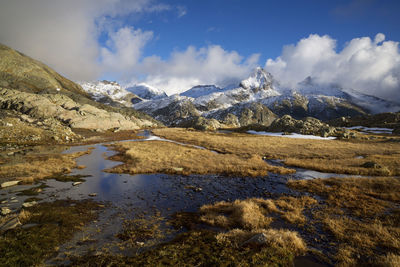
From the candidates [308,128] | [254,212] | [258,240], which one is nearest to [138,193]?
[254,212]

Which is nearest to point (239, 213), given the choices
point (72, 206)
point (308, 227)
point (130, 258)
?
point (308, 227)

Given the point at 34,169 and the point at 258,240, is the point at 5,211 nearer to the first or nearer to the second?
the point at 34,169

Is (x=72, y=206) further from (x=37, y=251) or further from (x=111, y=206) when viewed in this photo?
(x=37, y=251)

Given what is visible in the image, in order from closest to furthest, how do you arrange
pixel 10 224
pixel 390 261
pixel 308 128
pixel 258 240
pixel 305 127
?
pixel 390 261, pixel 258 240, pixel 10 224, pixel 308 128, pixel 305 127

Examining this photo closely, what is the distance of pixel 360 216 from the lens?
1326 centimetres

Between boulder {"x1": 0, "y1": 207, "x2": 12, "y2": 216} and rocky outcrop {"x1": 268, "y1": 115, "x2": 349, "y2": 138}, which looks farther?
rocky outcrop {"x1": 268, "y1": 115, "x2": 349, "y2": 138}

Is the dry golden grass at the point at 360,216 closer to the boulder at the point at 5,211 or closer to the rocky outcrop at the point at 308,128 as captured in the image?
the boulder at the point at 5,211

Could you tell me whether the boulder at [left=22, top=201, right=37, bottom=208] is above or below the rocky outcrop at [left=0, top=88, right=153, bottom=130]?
below

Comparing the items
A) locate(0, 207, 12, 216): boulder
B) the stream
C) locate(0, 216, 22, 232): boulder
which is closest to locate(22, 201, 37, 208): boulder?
the stream

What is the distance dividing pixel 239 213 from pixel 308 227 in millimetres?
4625

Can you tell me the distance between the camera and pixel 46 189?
18.8 meters

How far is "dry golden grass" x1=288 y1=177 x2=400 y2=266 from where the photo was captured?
8.88 m

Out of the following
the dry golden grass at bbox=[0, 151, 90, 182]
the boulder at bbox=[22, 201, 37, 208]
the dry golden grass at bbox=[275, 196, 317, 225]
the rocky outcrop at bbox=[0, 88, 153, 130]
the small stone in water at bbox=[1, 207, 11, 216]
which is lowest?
the dry golden grass at bbox=[275, 196, 317, 225]

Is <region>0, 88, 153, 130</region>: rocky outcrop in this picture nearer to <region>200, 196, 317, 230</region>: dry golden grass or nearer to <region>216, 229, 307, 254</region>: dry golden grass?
<region>200, 196, 317, 230</region>: dry golden grass
